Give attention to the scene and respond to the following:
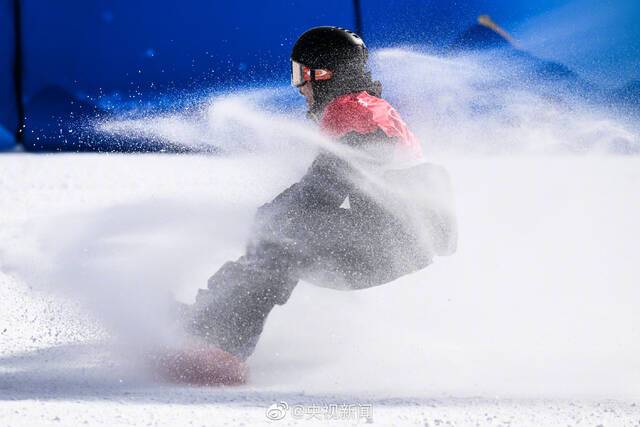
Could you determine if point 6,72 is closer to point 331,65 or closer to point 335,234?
point 331,65

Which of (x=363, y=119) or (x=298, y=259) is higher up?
(x=363, y=119)

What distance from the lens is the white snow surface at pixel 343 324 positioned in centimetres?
212

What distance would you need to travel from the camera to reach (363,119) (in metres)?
2.49

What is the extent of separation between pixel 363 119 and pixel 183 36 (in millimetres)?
5104

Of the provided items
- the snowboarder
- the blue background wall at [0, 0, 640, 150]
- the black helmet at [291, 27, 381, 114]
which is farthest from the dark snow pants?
the blue background wall at [0, 0, 640, 150]

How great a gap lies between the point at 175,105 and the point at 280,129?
4.37 meters

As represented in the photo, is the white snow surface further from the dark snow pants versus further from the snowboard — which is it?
the dark snow pants

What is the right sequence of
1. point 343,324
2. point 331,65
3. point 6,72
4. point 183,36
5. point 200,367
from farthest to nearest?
point 6,72 < point 183,36 < point 343,324 < point 331,65 < point 200,367

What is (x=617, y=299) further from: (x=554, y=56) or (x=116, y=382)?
(x=554, y=56)

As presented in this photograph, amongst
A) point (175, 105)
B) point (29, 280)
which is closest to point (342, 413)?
point (29, 280)

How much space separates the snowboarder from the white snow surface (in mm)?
185

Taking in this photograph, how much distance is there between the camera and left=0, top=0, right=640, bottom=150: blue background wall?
→ 714cm

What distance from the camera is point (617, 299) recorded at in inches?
129

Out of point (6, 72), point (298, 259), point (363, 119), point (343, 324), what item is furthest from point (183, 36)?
point (298, 259)
